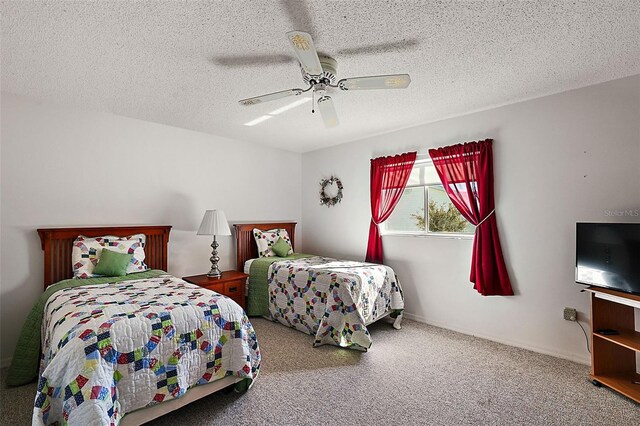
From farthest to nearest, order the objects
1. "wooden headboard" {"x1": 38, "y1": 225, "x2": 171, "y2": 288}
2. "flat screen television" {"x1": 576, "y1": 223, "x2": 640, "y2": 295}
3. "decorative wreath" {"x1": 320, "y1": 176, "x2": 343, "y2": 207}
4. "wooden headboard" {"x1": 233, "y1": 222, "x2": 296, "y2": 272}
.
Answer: "decorative wreath" {"x1": 320, "y1": 176, "x2": 343, "y2": 207}
"wooden headboard" {"x1": 233, "y1": 222, "x2": 296, "y2": 272}
"wooden headboard" {"x1": 38, "y1": 225, "x2": 171, "y2": 288}
"flat screen television" {"x1": 576, "y1": 223, "x2": 640, "y2": 295}

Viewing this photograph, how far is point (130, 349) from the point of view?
5.67ft

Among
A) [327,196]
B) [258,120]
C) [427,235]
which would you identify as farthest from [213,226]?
[427,235]

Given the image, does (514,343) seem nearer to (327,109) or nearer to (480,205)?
(480,205)

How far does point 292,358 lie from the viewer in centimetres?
275

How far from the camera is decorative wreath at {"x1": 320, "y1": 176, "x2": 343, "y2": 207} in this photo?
4.60 meters

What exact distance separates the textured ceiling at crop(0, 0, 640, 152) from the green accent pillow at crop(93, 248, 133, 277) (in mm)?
1473

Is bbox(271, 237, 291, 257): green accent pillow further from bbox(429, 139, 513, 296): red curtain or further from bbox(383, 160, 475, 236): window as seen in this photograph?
bbox(429, 139, 513, 296): red curtain

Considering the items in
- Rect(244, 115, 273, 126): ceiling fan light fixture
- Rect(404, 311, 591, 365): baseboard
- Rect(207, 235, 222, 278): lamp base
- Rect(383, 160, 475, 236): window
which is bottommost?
Rect(404, 311, 591, 365): baseboard

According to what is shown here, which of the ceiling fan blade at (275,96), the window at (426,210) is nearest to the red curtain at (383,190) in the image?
the window at (426,210)

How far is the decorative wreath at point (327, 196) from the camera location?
4.60 m

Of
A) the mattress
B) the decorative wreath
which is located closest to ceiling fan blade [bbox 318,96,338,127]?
the mattress

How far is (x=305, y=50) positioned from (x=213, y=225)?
250cm

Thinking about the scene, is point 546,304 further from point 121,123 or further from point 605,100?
point 121,123

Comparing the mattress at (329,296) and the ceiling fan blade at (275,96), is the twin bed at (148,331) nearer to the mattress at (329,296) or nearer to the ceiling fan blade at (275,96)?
the mattress at (329,296)
